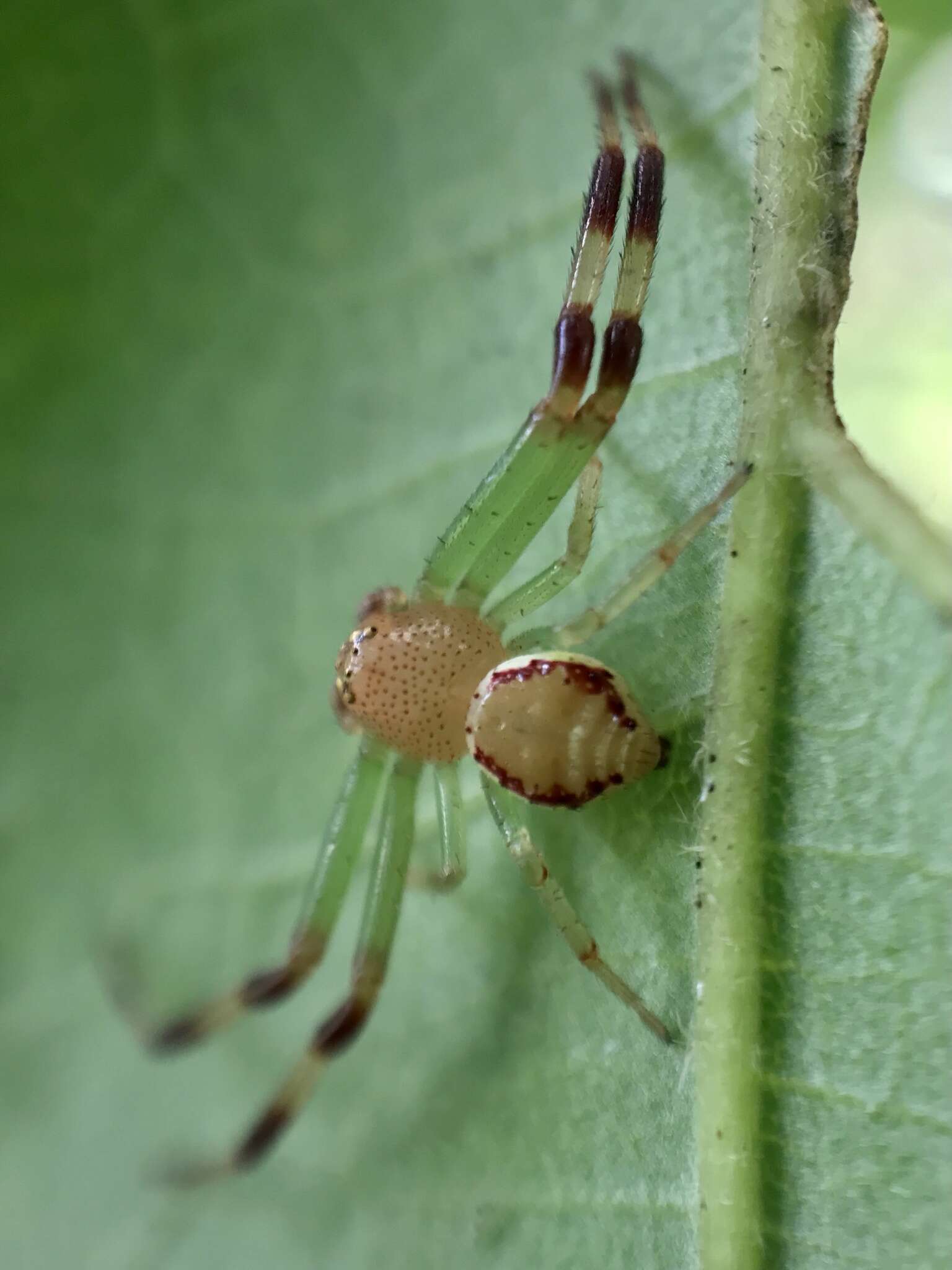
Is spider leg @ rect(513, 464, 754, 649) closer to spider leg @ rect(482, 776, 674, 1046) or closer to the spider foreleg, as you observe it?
the spider foreleg

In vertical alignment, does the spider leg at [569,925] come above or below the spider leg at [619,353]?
below

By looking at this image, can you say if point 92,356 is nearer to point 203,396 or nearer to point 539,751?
point 203,396

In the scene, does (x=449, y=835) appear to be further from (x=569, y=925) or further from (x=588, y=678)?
(x=588, y=678)

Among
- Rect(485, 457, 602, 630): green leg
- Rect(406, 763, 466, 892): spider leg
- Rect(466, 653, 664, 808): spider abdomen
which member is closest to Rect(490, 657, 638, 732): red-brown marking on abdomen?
Rect(466, 653, 664, 808): spider abdomen

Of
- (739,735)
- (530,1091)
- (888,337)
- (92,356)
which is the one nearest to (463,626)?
(739,735)

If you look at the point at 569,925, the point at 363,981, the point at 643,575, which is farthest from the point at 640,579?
the point at 363,981

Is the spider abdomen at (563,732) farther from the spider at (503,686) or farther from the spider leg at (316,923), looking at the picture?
the spider leg at (316,923)

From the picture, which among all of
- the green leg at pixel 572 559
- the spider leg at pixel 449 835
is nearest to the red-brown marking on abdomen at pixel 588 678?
the green leg at pixel 572 559
